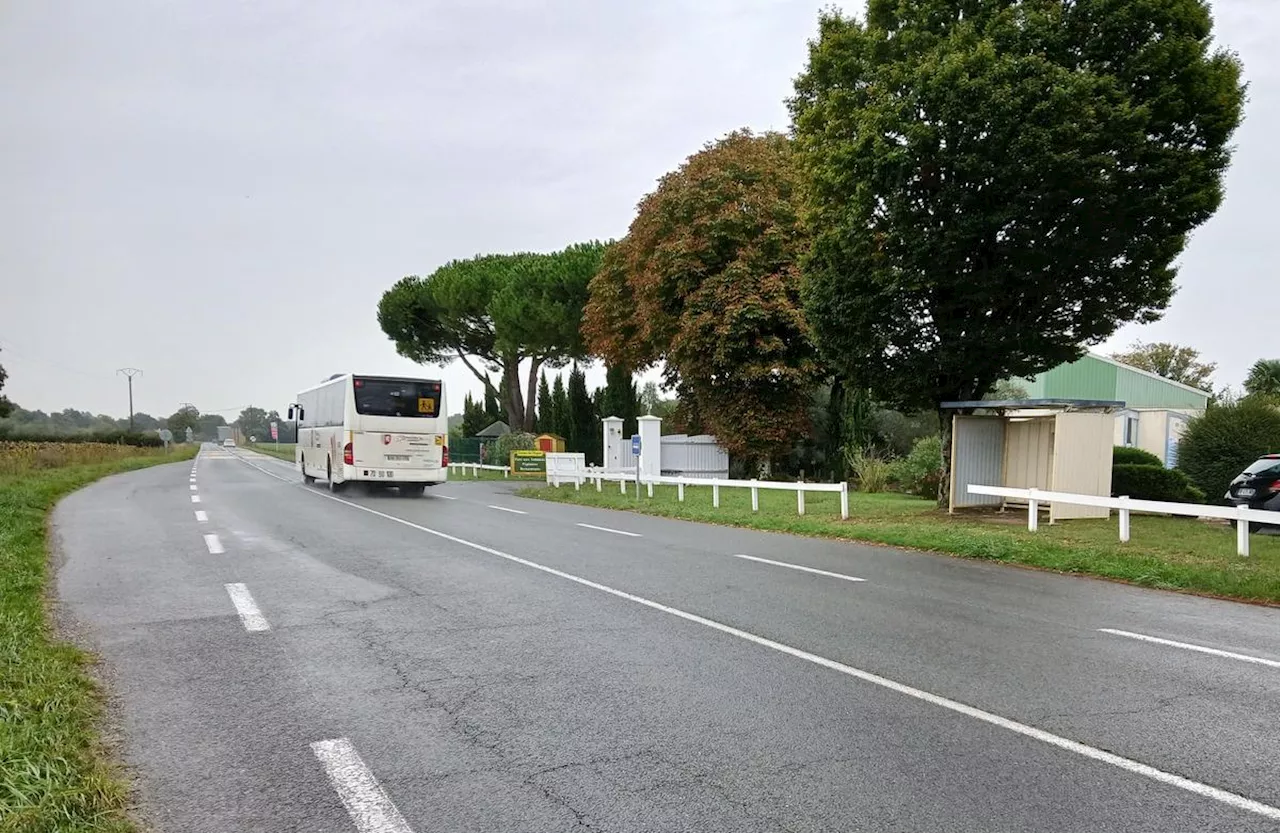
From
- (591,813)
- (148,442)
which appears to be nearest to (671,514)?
(591,813)

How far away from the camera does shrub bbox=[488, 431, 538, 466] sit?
40031 mm

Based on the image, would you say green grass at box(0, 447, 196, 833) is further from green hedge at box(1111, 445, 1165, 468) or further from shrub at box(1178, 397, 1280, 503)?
shrub at box(1178, 397, 1280, 503)

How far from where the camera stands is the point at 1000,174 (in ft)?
43.1

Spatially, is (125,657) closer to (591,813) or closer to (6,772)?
(6,772)

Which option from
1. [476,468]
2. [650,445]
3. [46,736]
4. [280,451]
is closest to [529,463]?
[476,468]

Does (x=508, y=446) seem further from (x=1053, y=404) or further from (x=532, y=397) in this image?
(x=1053, y=404)

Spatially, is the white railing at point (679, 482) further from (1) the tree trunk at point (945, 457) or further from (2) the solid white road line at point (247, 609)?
(2) the solid white road line at point (247, 609)

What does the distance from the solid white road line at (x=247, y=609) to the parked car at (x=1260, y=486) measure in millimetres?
14835

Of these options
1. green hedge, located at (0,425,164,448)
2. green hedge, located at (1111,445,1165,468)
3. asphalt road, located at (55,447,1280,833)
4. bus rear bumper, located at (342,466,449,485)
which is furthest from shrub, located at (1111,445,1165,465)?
green hedge, located at (0,425,164,448)

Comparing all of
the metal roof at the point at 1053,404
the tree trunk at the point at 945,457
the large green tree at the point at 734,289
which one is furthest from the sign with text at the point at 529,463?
the metal roof at the point at 1053,404

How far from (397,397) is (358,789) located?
64.6ft

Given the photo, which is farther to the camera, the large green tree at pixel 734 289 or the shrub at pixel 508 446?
the shrub at pixel 508 446

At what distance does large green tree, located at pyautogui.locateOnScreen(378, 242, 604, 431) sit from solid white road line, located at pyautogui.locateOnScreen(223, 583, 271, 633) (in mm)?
33641

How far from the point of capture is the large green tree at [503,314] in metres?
42.0
